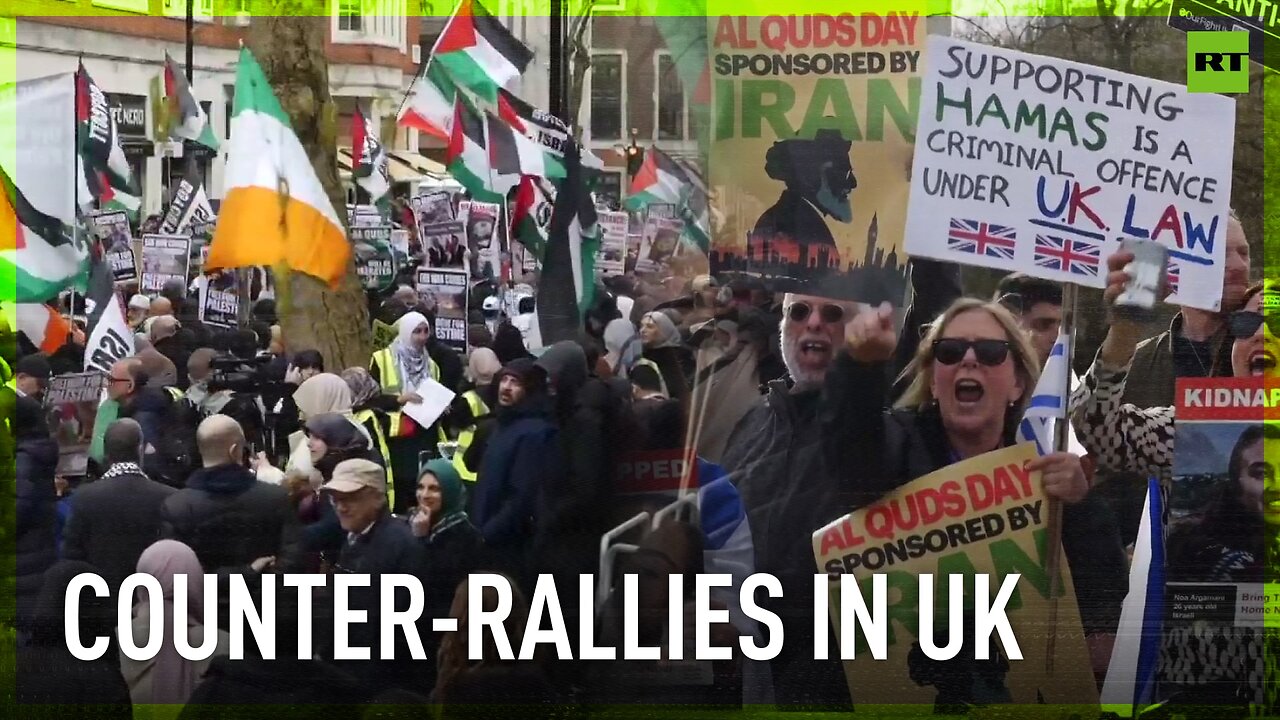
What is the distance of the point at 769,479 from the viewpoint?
4.83 metres

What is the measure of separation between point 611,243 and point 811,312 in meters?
0.59

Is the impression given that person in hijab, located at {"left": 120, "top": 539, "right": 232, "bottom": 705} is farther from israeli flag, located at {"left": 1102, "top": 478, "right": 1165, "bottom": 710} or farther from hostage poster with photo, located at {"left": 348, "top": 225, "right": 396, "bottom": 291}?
israeli flag, located at {"left": 1102, "top": 478, "right": 1165, "bottom": 710}

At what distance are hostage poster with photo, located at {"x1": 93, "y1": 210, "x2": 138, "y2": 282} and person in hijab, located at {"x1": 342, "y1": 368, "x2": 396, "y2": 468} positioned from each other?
66 centimetres

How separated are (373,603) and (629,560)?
2.41ft

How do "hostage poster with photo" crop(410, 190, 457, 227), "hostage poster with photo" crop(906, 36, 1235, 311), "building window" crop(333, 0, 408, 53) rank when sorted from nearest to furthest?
"hostage poster with photo" crop(906, 36, 1235, 311) → "building window" crop(333, 0, 408, 53) → "hostage poster with photo" crop(410, 190, 457, 227)

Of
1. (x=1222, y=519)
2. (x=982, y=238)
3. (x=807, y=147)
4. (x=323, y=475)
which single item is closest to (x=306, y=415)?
(x=323, y=475)

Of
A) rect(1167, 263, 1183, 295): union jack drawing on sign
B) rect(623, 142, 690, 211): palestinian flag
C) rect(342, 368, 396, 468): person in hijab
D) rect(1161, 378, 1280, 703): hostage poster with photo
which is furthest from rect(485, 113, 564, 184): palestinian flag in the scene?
rect(1161, 378, 1280, 703): hostage poster with photo

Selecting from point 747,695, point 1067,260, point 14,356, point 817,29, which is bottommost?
point 747,695

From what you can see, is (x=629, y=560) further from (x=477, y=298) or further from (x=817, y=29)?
(x=817, y=29)

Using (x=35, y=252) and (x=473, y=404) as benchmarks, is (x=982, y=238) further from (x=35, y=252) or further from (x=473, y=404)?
(x=35, y=252)

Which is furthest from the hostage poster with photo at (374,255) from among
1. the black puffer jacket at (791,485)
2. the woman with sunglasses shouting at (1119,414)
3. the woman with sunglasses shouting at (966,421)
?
the woman with sunglasses shouting at (1119,414)

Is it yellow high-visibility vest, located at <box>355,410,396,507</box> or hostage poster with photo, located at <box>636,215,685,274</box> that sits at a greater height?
hostage poster with photo, located at <box>636,215,685,274</box>

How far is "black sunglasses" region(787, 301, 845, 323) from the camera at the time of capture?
188 inches

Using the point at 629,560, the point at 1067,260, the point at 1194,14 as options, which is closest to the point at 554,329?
the point at 629,560
